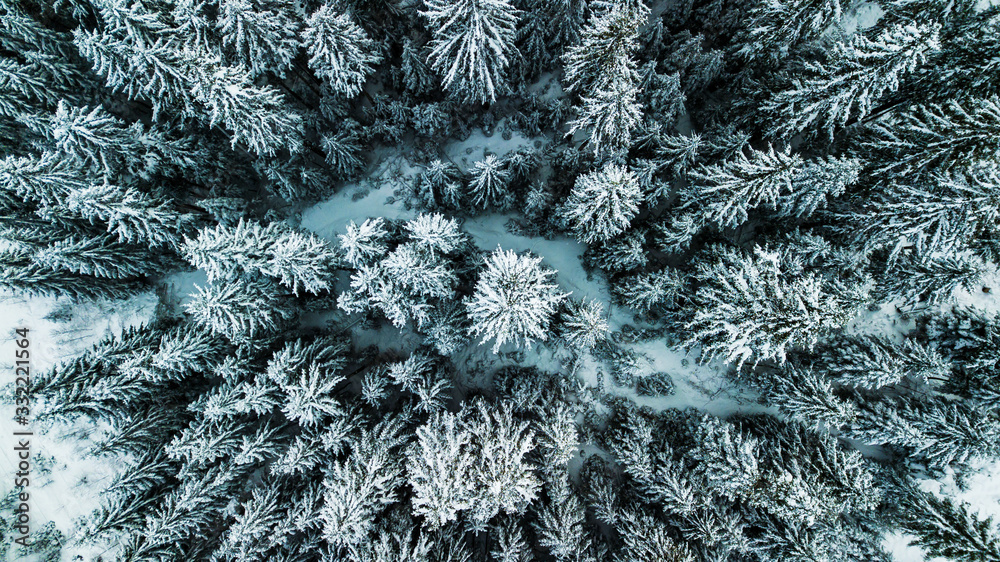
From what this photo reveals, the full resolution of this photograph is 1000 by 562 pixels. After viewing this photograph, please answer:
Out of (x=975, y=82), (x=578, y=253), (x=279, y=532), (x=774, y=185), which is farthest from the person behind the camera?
(x=578, y=253)

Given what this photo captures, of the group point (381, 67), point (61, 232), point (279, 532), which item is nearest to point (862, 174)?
point (381, 67)

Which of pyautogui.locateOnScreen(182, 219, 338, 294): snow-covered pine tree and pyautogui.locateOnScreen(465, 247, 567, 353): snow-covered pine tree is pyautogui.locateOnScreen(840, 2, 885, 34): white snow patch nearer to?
pyautogui.locateOnScreen(465, 247, 567, 353): snow-covered pine tree

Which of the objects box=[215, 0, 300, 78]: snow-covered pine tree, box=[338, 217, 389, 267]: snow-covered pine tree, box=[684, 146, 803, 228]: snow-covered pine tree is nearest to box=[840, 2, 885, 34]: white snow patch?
box=[684, 146, 803, 228]: snow-covered pine tree

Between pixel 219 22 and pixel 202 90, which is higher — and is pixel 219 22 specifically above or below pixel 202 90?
above

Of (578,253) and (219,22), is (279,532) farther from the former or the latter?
(219,22)

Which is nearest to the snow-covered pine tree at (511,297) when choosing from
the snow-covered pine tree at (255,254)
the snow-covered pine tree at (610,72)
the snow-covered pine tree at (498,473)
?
the snow-covered pine tree at (498,473)

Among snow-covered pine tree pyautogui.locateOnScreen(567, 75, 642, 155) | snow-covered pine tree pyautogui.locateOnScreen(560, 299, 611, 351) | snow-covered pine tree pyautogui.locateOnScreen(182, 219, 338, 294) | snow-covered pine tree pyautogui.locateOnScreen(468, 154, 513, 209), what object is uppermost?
snow-covered pine tree pyautogui.locateOnScreen(567, 75, 642, 155)

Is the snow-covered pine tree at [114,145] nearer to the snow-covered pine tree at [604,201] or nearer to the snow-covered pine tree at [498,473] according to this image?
the snow-covered pine tree at [604,201]
